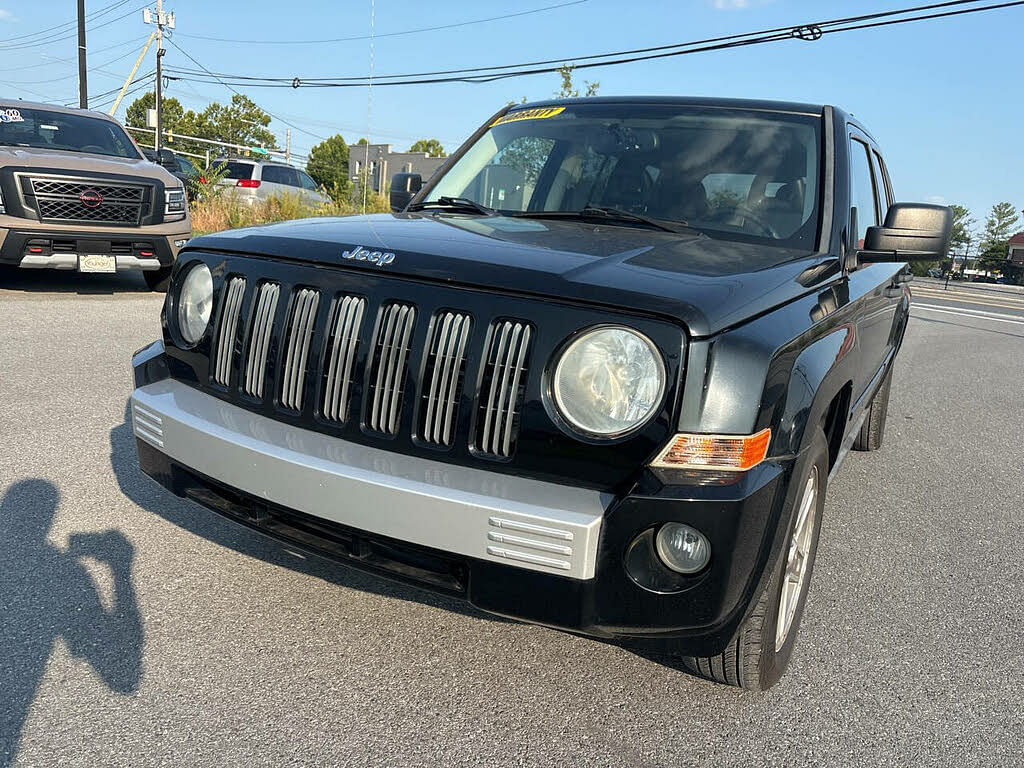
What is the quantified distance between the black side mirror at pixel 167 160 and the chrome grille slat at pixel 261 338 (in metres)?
8.81

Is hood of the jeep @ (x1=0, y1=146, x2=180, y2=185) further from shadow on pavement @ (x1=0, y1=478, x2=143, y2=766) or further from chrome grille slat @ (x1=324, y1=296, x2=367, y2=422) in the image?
chrome grille slat @ (x1=324, y1=296, x2=367, y2=422)

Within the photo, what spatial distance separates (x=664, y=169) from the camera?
349 cm

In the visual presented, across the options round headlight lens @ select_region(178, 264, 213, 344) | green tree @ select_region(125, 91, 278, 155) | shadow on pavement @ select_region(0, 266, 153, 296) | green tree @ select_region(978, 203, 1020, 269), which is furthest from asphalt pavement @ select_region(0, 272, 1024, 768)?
green tree @ select_region(978, 203, 1020, 269)

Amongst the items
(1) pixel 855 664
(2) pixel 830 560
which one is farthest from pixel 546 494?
(2) pixel 830 560

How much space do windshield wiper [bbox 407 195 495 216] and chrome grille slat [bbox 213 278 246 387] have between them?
3.73ft

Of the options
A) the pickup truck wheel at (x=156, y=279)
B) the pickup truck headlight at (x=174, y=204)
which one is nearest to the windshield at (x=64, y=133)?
the pickup truck headlight at (x=174, y=204)

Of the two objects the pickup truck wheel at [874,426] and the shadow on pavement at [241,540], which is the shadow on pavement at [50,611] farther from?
the pickup truck wheel at [874,426]

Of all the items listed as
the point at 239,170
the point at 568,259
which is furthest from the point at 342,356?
the point at 239,170

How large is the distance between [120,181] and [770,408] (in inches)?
325

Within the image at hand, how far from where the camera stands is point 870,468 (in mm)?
5262

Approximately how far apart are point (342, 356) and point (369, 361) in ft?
0.33

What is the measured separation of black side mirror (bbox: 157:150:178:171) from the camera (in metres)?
10.5

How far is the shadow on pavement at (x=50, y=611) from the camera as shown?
2355mm

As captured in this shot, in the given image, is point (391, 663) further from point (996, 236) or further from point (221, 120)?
point (996, 236)
